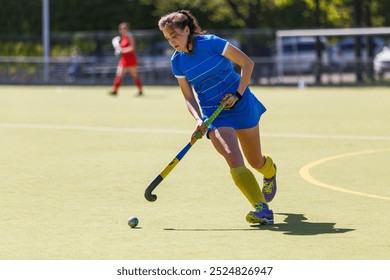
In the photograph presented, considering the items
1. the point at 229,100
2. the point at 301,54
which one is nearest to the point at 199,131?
the point at 229,100

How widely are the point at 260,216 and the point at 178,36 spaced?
5.17ft

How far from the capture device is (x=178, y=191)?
441 inches

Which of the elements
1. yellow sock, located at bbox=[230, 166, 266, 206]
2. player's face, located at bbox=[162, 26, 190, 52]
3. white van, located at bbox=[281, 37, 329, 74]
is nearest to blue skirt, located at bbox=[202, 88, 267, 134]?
yellow sock, located at bbox=[230, 166, 266, 206]

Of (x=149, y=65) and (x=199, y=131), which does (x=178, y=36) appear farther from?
(x=149, y=65)

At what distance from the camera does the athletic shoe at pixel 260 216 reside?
8.92 metres

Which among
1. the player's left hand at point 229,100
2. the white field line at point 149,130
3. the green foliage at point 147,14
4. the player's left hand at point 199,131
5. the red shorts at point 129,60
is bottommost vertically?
the green foliage at point 147,14

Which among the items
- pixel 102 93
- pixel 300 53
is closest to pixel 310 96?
pixel 102 93

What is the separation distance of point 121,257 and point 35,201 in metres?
3.07

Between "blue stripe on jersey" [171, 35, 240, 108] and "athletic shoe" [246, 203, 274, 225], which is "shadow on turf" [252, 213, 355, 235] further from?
A: "blue stripe on jersey" [171, 35, 240, 108]

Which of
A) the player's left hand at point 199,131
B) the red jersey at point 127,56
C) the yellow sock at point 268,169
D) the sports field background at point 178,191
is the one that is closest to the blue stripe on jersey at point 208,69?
the player's left hand at point 199,131

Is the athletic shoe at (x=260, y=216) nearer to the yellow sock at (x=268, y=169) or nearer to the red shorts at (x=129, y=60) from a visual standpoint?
the yellow sock at (x=268, y=169)

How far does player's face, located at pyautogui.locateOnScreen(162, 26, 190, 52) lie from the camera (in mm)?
8883

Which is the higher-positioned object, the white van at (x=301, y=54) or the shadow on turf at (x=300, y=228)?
the shadow on turf at (x=300, y=228)
